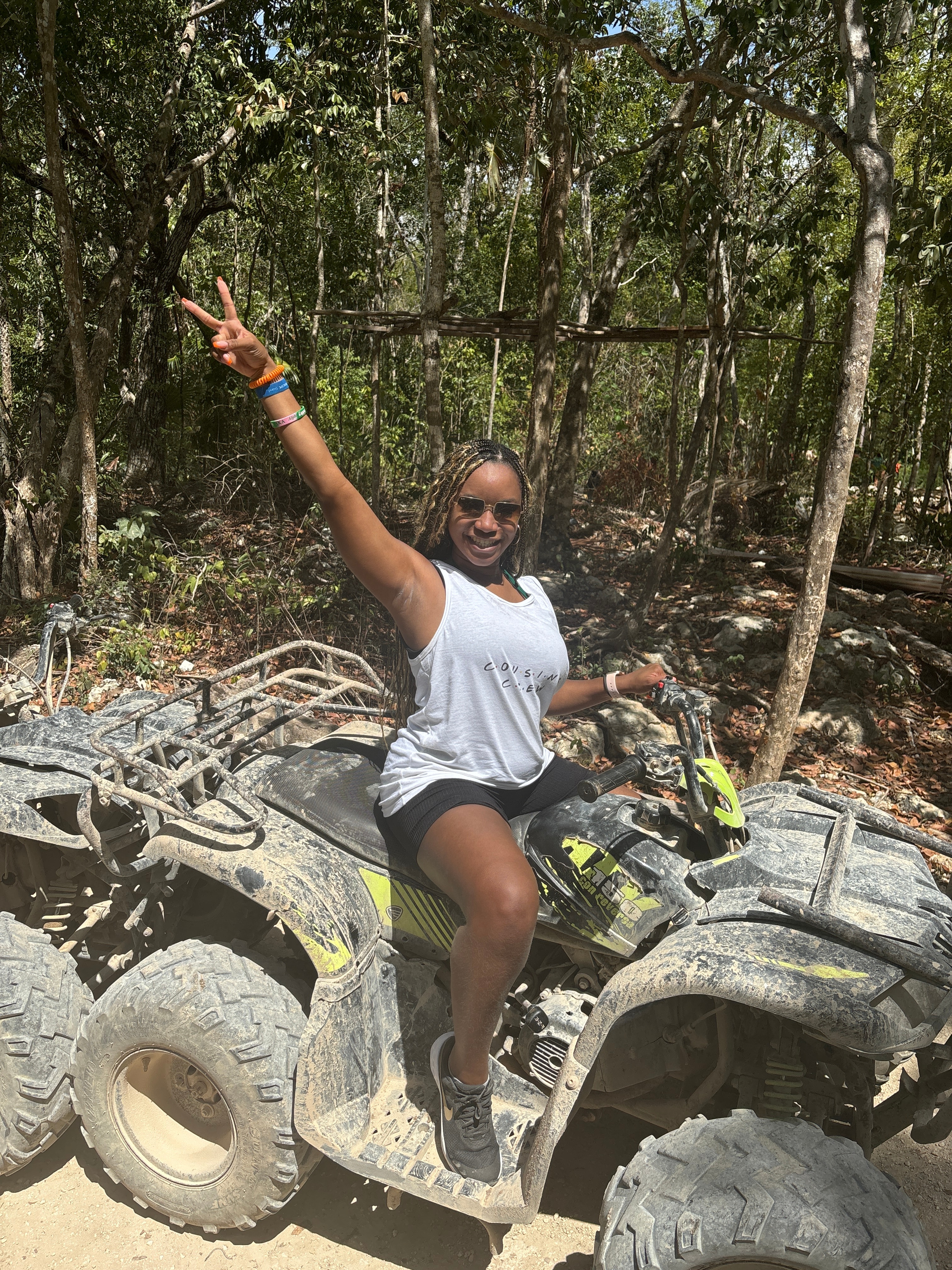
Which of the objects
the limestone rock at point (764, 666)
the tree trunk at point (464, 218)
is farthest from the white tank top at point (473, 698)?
the tree trunk at point (464, 218)

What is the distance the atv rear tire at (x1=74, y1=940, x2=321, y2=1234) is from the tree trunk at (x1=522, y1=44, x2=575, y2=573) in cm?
443

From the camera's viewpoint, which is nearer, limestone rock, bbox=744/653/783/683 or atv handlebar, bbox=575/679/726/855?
atv handlebar, bbox=575/679/726/855

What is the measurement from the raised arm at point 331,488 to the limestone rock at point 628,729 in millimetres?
4650

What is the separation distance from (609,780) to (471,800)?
365 mm

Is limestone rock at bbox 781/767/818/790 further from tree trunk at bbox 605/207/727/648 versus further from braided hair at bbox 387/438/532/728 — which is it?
braided hair at bbox 387/438/532/728

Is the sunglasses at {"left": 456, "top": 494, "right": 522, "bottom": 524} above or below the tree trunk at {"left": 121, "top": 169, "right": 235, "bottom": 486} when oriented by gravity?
below

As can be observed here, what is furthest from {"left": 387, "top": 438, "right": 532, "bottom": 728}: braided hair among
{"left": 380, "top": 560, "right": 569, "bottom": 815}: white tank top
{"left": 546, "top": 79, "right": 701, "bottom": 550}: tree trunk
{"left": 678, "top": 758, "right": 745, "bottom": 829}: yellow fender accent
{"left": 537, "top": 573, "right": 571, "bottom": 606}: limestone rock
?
{"left": 537, "top": 573, "right": 571, "bottom": 606}: limestone rock

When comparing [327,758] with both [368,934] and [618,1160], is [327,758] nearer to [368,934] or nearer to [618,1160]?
[368,934]

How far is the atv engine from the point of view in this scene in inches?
91.7

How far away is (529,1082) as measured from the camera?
246 centimetres

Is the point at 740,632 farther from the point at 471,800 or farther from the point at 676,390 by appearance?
the point at 471,800

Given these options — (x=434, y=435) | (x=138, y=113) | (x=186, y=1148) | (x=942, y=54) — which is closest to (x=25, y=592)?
(x=434, y=435)

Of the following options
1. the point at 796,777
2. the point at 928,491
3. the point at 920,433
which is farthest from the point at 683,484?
the point at 920,433

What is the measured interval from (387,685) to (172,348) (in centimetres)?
1417
